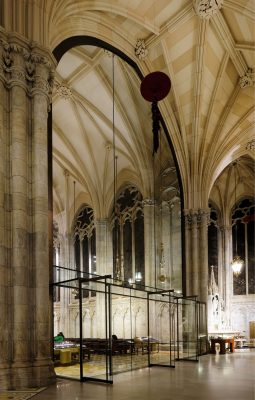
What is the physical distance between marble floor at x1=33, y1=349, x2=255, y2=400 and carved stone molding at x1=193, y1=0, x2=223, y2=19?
10.9 metres

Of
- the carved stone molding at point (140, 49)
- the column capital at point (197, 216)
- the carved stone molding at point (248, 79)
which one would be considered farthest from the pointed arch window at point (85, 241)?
the carved stone molding at point (140, 49)

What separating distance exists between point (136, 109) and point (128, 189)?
694cm

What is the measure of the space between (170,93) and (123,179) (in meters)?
8.26

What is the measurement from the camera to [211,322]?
23.3 m

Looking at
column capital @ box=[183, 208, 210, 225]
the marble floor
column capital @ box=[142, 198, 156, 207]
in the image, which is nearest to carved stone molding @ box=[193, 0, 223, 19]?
column capital @ box=[183, 208, 210, 225]

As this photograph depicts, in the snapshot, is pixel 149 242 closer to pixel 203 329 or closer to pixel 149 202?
pixel 149 202

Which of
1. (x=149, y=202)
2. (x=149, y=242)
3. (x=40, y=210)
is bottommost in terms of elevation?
(x=149, y=242)

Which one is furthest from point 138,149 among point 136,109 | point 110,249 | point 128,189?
point 110,249

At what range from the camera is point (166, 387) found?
27.3ft

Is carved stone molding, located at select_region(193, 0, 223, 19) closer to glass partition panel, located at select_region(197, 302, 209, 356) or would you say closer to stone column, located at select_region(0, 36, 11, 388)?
stone column, located at select_region(0, 36, 11, 388)

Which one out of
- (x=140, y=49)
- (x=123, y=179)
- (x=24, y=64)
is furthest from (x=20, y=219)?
(x=123, y=179)

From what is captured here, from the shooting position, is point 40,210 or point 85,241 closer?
point 40,210

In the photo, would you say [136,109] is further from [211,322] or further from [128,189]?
[211,322]

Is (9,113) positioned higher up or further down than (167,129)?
further down
